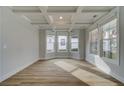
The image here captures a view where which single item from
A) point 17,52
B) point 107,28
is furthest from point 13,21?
point 107,28

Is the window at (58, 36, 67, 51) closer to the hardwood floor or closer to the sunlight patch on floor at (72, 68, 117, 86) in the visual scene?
the hardwood floor

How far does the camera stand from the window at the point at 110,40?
187 inches

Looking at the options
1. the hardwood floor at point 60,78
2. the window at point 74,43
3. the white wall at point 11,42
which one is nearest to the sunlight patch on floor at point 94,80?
the hardwood floor at point 60,78

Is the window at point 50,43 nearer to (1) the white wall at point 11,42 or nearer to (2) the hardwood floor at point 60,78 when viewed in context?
(1) the white wall at point 11,42

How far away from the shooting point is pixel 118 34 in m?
4.21

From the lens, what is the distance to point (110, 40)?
17.0 ft

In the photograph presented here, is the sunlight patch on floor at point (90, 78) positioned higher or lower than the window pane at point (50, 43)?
lower

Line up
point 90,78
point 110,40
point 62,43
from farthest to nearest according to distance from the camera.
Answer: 1. point 62,43
2. point 110,40
3. point 90,78

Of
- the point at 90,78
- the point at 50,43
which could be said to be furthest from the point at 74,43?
the point at 90,78

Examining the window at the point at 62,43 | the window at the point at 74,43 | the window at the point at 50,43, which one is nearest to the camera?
the window at the point at 50,43

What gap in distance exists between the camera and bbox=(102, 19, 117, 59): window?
475 centimetres

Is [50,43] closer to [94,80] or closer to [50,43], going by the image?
[50,43]
